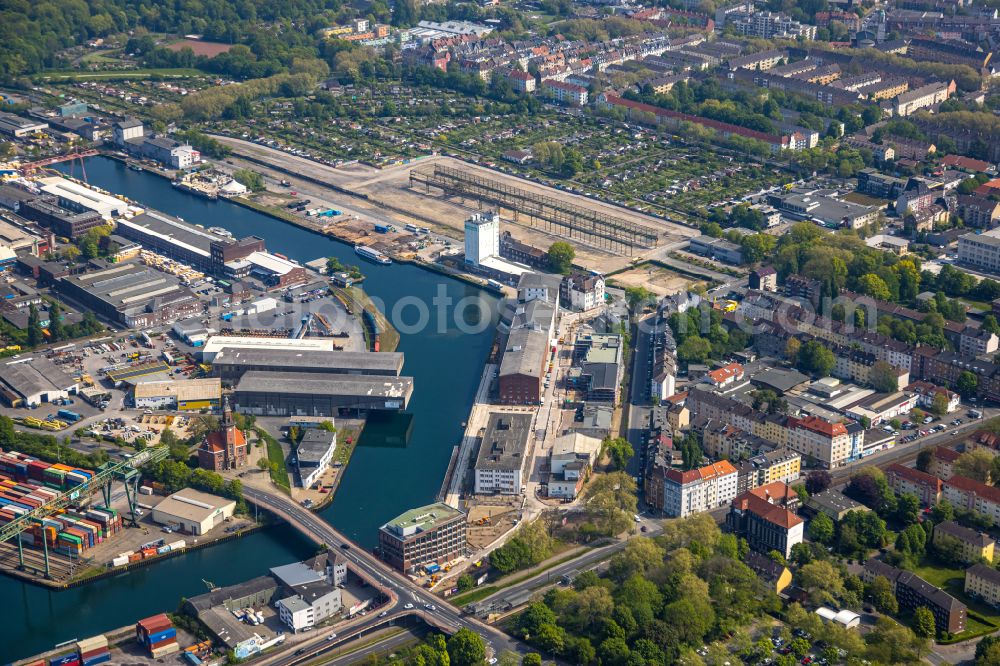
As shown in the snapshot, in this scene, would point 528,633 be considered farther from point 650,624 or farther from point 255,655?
point 255,655

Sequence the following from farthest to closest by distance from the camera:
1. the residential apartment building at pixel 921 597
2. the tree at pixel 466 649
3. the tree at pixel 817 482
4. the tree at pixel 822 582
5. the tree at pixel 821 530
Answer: the tree at pixel 817 482 < the tree at pixel 821 530 < the tree at pixel 822 582 < the residential apartment building at pixel 921 597 < the tree at pixel 466 649

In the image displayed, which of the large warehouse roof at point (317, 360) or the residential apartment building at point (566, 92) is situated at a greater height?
the residential apartment building at point (566, 92)

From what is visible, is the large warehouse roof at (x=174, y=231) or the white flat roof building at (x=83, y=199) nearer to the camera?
the large warehouse roof at (x=174, y=231)

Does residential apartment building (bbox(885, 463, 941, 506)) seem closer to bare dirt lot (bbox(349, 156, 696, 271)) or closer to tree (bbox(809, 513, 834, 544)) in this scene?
tree (bbox(809, 513, 834, 544))

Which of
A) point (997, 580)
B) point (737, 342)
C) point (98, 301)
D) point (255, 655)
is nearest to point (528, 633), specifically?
point (255, 655)

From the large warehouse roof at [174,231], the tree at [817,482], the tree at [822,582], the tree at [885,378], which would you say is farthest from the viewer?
the large warehouse roof at [174,231]

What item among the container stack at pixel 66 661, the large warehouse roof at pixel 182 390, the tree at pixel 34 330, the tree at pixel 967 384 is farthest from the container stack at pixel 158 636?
the tree at pixel 967 384

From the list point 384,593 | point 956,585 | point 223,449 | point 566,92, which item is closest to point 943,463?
point 956,585

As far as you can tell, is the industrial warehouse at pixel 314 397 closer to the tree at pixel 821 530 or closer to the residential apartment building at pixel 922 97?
the tree at pixel 821 530
